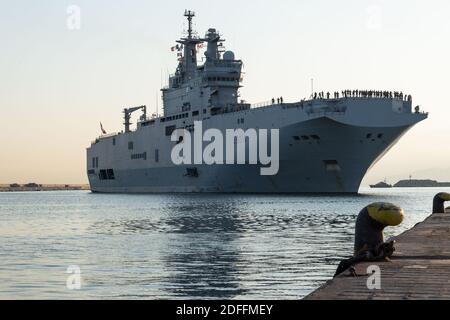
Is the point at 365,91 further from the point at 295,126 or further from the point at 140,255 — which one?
the point at 140,255

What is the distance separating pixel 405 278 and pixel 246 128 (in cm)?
7009

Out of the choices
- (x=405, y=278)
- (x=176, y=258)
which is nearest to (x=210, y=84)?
(x=176, y=258)

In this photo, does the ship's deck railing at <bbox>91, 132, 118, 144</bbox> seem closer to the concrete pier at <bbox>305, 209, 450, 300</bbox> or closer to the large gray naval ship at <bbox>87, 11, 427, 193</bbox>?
the large gray naval ship at <bbox>87, 11, 427, 193</bbox>

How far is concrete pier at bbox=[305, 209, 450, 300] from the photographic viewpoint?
32.7 feet

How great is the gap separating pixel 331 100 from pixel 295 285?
2189 inches

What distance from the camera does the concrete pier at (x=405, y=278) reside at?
32.7 ft

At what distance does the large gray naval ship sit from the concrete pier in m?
56.1

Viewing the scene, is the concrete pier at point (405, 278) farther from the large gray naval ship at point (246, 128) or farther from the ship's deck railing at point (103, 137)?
the ship's deck railing at point (103, 137)

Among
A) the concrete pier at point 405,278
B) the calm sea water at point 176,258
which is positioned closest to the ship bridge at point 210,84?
the calm sea water at point 176,258

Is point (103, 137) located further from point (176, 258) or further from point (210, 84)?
point (176, 258)

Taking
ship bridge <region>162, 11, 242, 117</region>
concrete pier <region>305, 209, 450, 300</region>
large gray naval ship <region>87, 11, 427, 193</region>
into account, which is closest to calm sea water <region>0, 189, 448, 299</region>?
concrete pier <region>305, 209, 450, 300</region>

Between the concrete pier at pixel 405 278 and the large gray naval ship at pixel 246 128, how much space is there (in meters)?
56.1

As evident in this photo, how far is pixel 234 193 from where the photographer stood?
8975cm

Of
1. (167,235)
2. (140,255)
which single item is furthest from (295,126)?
(140,255)
